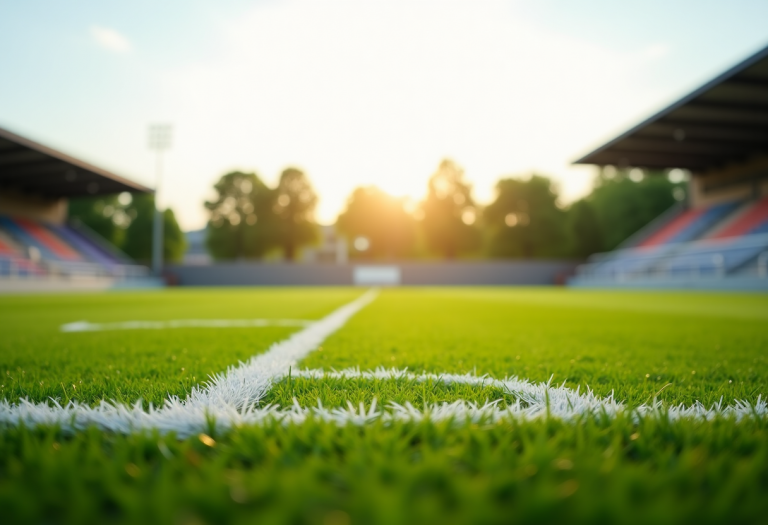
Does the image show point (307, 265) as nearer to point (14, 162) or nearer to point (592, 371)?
point (14, 162)

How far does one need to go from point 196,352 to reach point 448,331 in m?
1.96

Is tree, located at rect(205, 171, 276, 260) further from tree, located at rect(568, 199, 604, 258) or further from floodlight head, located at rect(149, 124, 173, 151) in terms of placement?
tree, located at rect(568, 199, 604, 258)

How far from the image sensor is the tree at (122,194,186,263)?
35312 mm

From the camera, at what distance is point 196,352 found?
2369 mm

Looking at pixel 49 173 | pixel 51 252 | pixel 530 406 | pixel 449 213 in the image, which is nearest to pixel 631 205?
pixel 449 213

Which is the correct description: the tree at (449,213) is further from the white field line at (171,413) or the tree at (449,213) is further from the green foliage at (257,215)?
the white field line at (171,413)

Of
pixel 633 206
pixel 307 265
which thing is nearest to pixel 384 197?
pixel 307 265

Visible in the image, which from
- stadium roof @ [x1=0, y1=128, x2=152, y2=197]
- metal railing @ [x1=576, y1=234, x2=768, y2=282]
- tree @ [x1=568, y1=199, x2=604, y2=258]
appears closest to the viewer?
metal railing @ [x1=576, y1=234, x2=768, y2=282]

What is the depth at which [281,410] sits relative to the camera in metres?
1.10

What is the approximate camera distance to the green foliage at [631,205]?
3688 centimetres

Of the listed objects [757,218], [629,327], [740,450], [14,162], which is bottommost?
[629,327]

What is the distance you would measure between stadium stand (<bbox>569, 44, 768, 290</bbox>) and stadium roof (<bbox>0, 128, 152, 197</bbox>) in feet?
76.5

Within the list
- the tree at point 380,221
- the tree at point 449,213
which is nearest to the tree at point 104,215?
the tree at point 380,221

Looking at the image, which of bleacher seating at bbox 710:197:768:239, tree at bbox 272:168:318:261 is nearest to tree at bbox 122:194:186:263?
tree at bbox 272:168:318:261
